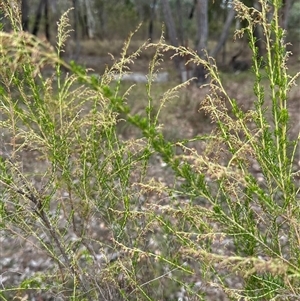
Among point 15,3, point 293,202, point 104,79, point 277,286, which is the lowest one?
point 277,286

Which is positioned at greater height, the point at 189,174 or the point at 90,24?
the point at 90,24

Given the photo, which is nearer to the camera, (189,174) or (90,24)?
(189,174)

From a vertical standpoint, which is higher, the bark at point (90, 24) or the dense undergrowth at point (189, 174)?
the bark at point (90, 24)

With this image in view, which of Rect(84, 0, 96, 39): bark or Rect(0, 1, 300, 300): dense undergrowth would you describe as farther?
Rect(84, 0, 96, 39): bark

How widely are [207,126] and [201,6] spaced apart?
3.12m

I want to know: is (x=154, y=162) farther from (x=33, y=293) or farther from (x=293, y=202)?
(x=293, y=202)

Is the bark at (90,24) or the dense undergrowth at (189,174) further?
the bark at (90,24)

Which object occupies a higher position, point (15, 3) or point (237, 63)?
point (15, 3)

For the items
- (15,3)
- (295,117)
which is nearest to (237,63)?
(295,117)

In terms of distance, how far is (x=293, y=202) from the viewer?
143cm

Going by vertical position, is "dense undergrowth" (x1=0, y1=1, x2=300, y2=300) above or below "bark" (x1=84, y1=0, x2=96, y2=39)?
below

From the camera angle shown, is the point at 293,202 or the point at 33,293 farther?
the point at 33,293

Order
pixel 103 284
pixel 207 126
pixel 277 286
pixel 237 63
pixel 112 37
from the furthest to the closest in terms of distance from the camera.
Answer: pixel 112 37 → pixel 237 63 → pixel 207 126 → pixel 103 284 → pixel 277 286

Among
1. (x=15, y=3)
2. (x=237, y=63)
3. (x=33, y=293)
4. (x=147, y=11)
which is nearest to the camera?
(x=15, y=3)
